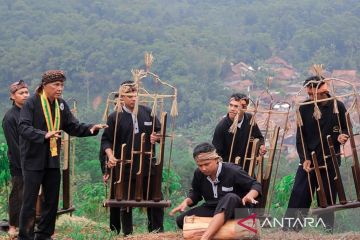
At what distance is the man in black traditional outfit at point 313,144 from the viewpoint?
6074 mm

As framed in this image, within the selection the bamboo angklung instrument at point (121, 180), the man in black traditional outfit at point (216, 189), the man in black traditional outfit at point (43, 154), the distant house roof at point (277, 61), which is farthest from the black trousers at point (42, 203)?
the distant house roof at point (277, 61)

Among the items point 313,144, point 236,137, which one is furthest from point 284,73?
point 313,144

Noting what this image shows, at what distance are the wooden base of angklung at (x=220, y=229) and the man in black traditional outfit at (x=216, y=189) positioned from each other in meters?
0.05

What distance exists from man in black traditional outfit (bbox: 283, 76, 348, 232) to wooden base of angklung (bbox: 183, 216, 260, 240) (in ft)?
3.97

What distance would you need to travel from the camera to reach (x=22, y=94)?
6215 mm

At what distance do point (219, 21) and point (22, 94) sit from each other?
82.2m

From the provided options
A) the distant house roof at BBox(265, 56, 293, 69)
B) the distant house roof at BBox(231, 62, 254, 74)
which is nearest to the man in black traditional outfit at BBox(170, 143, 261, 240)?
the distant house roof at BBox(231, 62, 254, 74)

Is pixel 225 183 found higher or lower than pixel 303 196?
higher

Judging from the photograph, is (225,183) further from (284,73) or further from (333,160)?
(284,73)

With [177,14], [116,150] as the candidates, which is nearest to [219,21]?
[177,14]

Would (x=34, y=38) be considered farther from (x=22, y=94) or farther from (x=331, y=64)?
(x=22, y=94)

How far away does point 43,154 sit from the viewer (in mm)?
5453

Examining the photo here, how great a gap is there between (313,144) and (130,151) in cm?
169

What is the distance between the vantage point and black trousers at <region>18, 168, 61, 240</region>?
545cm
